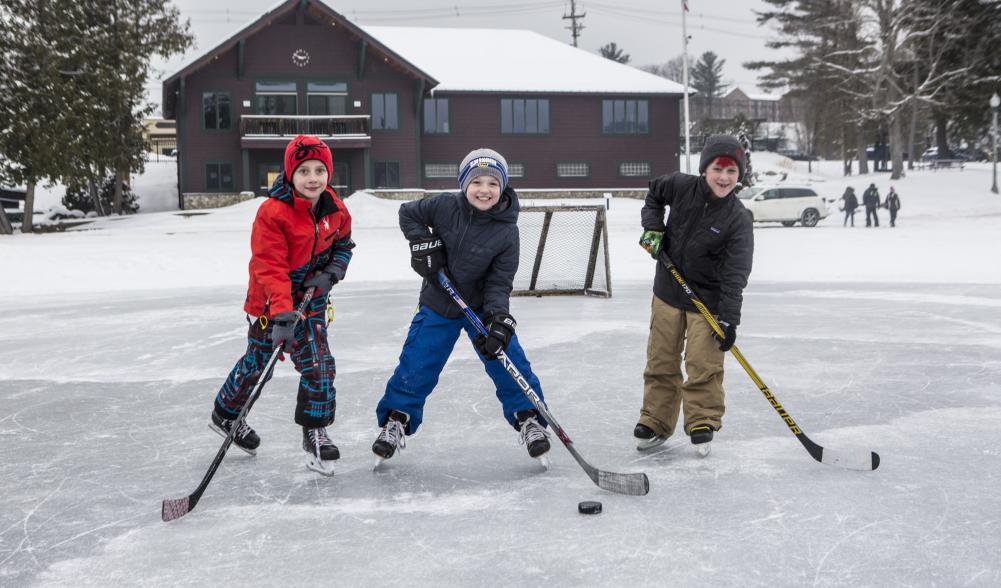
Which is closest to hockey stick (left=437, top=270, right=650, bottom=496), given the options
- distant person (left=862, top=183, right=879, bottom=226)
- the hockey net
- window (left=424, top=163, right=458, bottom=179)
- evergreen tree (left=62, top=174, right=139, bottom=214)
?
the hockey net

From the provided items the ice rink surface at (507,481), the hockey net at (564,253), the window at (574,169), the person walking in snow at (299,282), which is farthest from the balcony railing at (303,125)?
the person walking in snow at (299,282)

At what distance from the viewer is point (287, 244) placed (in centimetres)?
396

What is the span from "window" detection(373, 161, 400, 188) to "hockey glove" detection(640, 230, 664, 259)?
28953mm

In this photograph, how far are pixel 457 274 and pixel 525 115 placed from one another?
31.7m

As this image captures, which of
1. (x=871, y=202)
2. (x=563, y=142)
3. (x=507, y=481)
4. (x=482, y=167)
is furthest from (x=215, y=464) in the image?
(x=563, y=142)

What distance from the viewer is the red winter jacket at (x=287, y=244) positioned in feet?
12.6

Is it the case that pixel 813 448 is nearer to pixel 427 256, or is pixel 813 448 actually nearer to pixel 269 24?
pixel 427 256

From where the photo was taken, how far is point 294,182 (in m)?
3.90

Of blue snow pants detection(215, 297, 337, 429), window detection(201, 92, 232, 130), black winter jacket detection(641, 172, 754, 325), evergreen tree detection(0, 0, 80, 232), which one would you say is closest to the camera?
blue snow pants detection(215, 297, 337, 429)

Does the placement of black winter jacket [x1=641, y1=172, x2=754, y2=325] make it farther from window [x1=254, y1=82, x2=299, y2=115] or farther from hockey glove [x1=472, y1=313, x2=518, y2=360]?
window [x1=254, y1=82, x2=299, y2=115]

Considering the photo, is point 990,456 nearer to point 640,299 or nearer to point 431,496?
point 431,496

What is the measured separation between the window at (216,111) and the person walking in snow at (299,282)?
2909 cm

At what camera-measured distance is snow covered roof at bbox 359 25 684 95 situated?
3481 centimetres

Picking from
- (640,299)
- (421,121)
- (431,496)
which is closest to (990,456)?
(431,496)
